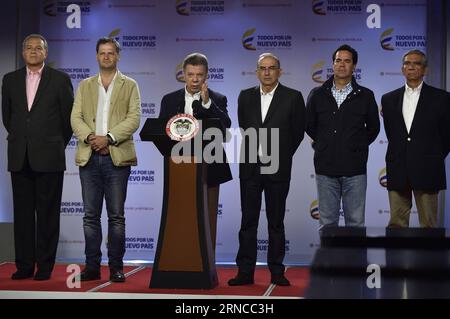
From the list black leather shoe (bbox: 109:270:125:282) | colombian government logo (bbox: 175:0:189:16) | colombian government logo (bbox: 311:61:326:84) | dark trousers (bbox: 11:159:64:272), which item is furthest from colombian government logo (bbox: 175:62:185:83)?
black leather shoe (bbox: 109:270:125:282)

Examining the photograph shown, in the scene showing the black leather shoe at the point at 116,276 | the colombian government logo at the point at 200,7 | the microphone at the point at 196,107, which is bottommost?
the black leather shoe at the point at 116,276

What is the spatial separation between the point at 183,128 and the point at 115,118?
2.22 ft

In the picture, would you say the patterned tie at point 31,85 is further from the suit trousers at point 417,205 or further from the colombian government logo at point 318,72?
the suit trousers at point 417,205

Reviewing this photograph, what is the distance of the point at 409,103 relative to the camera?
5113 mm

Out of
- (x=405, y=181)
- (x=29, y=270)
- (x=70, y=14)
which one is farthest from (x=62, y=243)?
(x=405, y=181)

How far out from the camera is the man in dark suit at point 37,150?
5188 millimetres

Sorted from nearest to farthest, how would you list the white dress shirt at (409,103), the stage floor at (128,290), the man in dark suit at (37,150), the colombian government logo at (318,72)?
1. the stage floor at (128,290)
2. the white dress shirt at (409,103)
3. the man in dark suit at (37,150)
4. the colombian government logo at (318,72)

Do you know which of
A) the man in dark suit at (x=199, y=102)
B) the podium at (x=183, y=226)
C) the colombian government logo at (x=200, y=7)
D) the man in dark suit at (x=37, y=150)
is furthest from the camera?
the colombian government logo at (x=200, y=7)

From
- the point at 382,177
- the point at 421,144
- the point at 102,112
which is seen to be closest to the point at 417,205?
the point at 421,144

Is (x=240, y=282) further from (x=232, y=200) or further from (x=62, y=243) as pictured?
(x=62, y=243)

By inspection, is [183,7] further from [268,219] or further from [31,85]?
[268,219]

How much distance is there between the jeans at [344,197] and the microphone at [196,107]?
102 cm

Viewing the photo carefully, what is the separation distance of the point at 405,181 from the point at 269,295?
1294mm

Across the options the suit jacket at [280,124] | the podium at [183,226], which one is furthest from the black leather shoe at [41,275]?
→ the suit jacket at [280,124]
